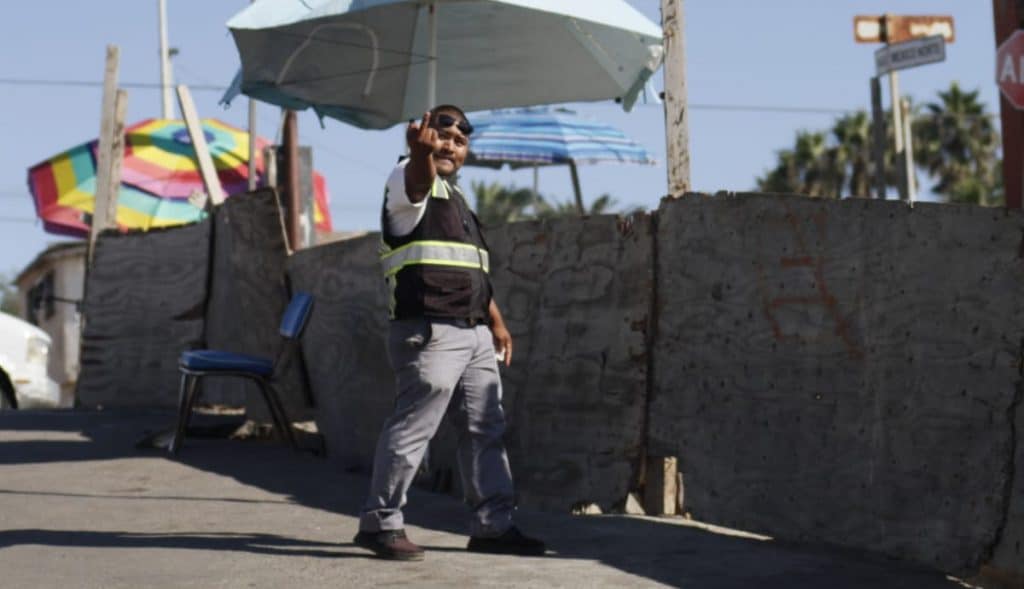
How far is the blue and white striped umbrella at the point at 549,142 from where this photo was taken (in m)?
17.7

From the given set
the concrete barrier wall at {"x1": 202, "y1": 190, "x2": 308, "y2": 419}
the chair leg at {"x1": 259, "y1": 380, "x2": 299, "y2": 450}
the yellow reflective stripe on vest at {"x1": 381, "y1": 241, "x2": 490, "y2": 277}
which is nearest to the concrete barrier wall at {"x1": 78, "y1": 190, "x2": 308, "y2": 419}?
the concrete barrier wall at {"x1": 202, "y1": 190, "x2": 308, "y2": 419}

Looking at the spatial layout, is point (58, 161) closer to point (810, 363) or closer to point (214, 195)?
point (214, 195)

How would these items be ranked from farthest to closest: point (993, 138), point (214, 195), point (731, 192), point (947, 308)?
point (993, 138) → point (214, 195) → point (731, 192) → point (947, 308)

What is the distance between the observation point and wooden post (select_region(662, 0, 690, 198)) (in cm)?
866

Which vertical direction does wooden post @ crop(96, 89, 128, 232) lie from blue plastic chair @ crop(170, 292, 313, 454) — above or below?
above

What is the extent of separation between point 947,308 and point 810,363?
2.81ft

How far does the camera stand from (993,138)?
6041cm

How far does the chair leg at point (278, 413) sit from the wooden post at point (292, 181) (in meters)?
3.81

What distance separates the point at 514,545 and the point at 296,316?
14.9ft

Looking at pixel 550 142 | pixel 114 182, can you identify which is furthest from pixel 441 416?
pixel 114 182

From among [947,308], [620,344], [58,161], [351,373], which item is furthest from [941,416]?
[58,161]

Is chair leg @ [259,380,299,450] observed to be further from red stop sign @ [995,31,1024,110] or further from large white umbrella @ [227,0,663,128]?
red stop sign @ [995,31,1024,110]

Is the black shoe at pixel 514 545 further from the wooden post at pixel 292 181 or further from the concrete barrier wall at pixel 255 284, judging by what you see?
the wooden post at pixel 292 181

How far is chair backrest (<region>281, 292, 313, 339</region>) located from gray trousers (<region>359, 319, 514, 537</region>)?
4105mm
